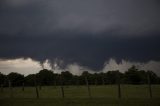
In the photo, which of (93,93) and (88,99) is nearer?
(88,99)

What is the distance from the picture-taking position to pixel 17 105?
27.5 m

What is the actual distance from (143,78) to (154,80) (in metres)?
20.0

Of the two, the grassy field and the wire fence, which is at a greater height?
the wire fence

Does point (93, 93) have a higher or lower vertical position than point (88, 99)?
higher

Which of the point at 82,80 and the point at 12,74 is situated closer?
the point at 82,80

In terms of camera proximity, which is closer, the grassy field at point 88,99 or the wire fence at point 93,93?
the grassy field at point 88,99

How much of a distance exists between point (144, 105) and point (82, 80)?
91378 mm

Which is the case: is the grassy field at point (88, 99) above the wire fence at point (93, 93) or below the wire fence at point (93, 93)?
below

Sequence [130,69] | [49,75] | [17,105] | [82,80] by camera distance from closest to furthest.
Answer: [17,105] → [82,80] → [130,69] → [49,75]

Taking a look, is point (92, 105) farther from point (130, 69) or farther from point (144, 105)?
point (130, 69)

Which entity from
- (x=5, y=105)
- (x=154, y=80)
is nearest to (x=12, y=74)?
(x=154, y=80)

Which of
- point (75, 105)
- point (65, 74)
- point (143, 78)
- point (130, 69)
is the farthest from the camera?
point (65, 74)

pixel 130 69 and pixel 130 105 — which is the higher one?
pixel 130 69

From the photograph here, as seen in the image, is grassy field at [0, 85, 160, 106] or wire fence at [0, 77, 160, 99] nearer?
grassy field at [0, 85, 160, 106]
